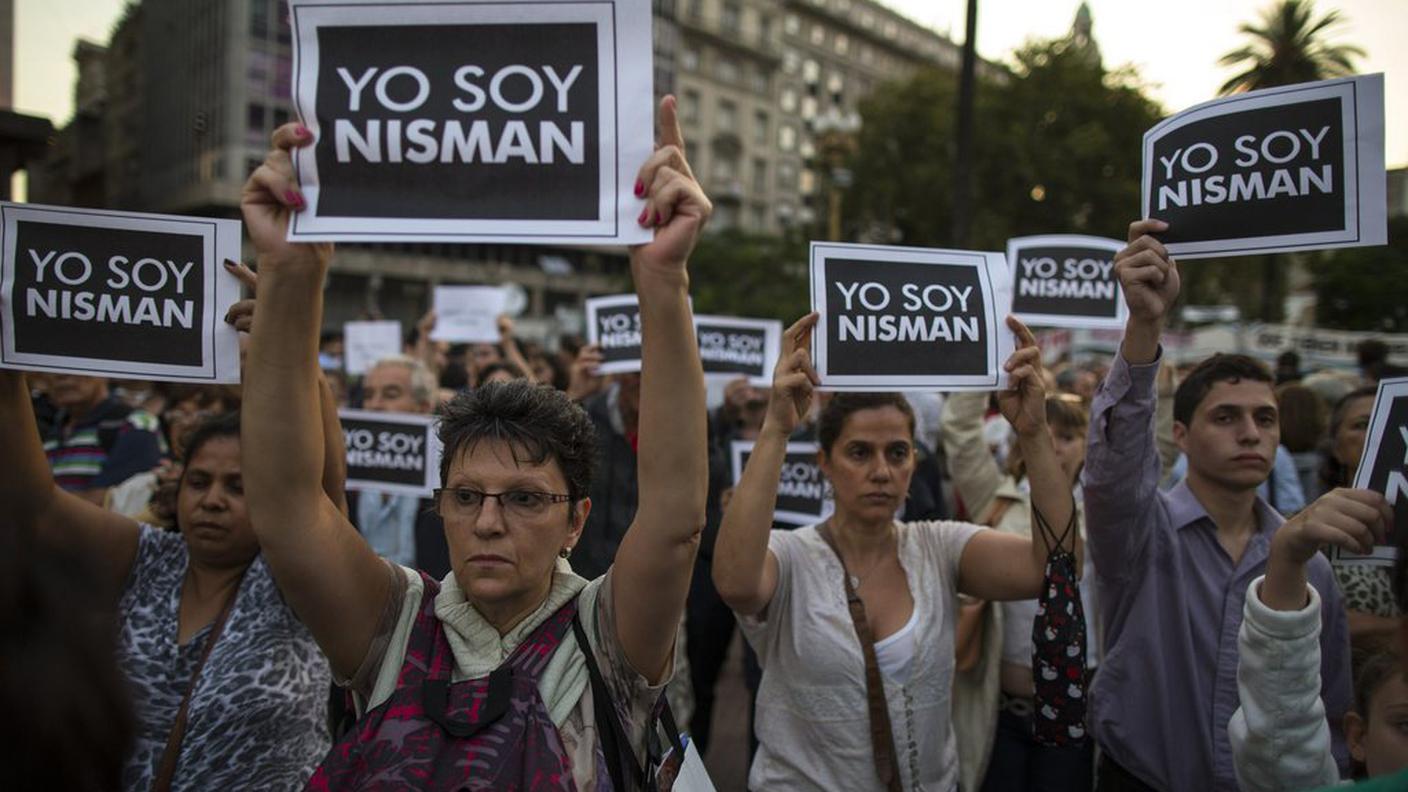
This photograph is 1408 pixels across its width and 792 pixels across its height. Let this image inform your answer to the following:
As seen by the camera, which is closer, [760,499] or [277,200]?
[277,200]

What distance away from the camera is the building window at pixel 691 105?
57188 millimetres

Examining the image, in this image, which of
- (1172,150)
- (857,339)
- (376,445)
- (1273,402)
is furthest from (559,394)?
(376,445)

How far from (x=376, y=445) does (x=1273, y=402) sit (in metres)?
3.81

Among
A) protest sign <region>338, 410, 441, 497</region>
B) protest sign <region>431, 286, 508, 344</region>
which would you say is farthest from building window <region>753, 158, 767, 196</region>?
protest sign <region>338, 410, 441, 497</region>

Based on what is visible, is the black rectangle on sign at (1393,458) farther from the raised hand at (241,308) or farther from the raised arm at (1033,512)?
the raised hand at (241,308)

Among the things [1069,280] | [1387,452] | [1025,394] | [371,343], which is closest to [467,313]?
[371,343]

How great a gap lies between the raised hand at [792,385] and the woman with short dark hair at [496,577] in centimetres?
78

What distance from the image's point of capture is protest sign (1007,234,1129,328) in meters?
5.73

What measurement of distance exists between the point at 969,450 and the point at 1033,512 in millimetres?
1848

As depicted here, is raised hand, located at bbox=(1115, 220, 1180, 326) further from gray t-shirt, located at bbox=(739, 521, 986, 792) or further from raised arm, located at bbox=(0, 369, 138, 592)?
raised arm, located at bbox=(0, 369, 138, 592)

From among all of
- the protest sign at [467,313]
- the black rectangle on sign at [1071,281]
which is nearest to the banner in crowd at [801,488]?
the black rectangle on sign at [1071,281]

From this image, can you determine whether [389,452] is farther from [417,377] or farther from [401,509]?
[417,377]

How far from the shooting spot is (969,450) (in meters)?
4.58

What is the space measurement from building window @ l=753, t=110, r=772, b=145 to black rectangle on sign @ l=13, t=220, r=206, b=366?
2408 inches
